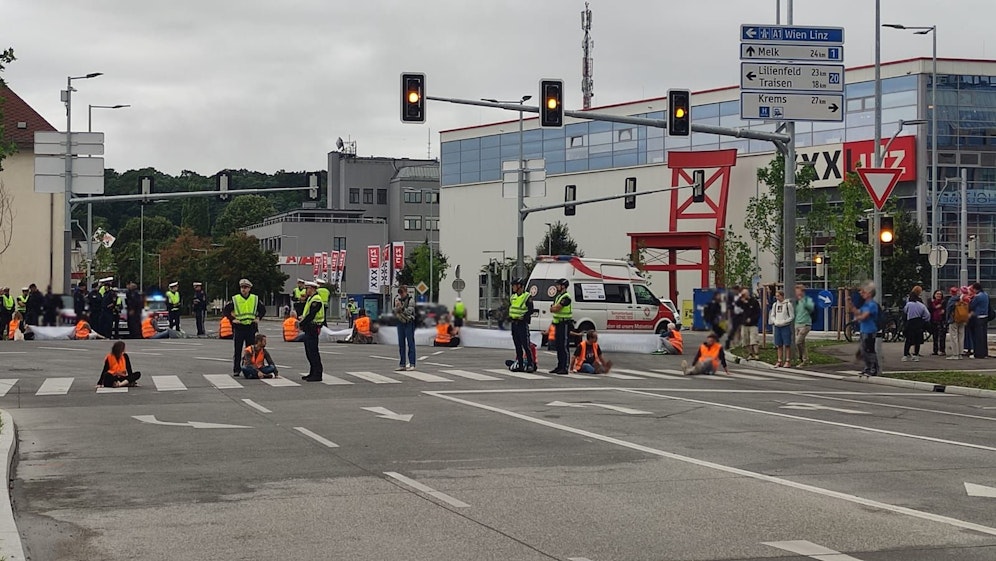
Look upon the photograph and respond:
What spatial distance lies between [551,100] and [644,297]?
5585mm

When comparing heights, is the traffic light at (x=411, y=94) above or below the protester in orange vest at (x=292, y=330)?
above

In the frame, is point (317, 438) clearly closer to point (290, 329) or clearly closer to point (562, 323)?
point (562, 323)

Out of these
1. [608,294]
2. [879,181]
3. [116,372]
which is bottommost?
[116,372]

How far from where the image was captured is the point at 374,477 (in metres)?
12.9

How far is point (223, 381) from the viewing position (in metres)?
26.2

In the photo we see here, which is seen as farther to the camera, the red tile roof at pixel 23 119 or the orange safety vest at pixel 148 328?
the red tile roof at pixel 23 119

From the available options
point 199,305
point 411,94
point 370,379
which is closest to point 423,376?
point 370,379

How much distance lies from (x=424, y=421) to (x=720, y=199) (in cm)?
5551

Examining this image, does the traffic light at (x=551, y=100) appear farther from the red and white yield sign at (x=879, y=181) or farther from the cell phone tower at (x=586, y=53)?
the cell phone tower at (x=586, y=53)

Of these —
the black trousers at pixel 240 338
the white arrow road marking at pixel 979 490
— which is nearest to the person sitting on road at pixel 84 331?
the black trousers at pixel 240 338

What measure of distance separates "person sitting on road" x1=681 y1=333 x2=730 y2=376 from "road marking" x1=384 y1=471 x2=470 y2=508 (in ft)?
16.3

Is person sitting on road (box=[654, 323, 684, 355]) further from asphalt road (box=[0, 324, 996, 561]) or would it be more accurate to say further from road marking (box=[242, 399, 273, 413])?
road marking (box=[242, 399, 273, 413])

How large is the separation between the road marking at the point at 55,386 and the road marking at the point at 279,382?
391 cm

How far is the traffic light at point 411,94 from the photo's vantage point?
101 ft
